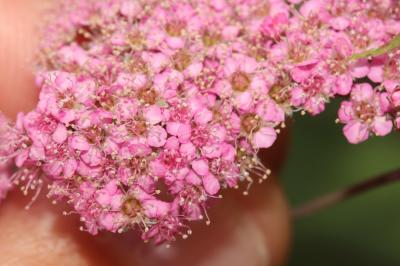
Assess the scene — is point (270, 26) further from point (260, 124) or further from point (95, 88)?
point (95, 88)

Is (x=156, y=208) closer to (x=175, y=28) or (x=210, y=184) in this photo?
(x=210, y=184)

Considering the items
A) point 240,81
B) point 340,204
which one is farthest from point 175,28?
point 340,204

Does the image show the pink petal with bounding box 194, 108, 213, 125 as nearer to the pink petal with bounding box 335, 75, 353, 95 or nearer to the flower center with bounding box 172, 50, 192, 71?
the flower center with bounding box 172, 50, 192, 71

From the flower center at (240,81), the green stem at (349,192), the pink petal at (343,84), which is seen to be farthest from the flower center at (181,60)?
the green stem at (349,192)

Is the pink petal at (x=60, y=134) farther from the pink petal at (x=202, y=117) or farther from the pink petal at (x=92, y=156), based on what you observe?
the pink petal at (x=202, y=117)

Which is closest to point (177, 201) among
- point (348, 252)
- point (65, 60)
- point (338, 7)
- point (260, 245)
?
point (65, 60)

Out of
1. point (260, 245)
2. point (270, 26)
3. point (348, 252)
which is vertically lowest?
point (348, 252)
